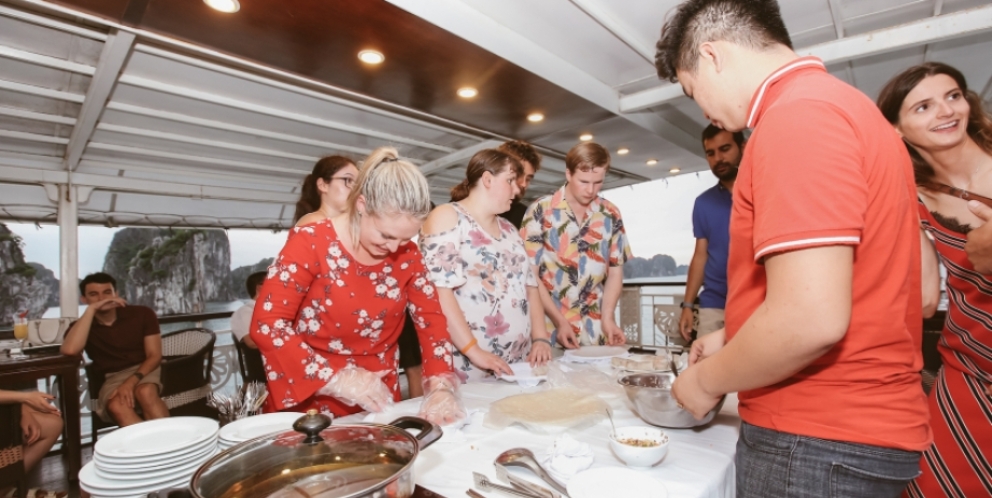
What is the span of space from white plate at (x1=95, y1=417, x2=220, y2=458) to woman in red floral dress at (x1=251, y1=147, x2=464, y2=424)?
358mm

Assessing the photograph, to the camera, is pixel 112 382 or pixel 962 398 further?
pixel 112 382

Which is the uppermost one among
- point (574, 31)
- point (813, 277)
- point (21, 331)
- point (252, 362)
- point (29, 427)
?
point (574, 31)

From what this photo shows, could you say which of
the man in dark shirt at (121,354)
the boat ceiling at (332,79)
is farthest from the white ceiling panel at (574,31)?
the man in dark shirt at (121,354)

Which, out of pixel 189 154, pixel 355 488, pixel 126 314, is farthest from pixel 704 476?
pixel 189 154

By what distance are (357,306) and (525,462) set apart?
83cm

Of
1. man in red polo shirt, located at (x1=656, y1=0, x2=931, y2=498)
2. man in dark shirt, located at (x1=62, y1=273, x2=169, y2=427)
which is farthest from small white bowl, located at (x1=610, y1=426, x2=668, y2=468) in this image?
man in dark shirt, located at (x1=62, y1=273, x2=169, y2=427)

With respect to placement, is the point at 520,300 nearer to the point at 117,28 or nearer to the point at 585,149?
the point at 585,149

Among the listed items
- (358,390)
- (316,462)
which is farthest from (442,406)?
(316,462)

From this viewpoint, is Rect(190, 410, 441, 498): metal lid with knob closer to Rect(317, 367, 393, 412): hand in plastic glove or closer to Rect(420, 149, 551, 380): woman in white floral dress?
Rect(317, 367, 393, 412): hand in plastic glove

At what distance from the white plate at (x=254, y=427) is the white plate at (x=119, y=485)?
134 millimetres

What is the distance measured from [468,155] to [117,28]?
3.27 meters

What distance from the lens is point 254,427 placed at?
3.15ft

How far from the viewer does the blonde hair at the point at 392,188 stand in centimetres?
134

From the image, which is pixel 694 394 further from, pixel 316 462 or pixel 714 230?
pixel 714 230
